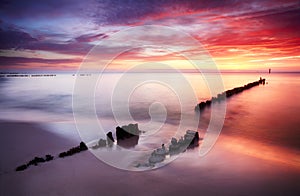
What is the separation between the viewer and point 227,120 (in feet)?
47.1

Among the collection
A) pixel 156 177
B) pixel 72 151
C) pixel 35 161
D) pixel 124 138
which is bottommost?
pixel 156 177

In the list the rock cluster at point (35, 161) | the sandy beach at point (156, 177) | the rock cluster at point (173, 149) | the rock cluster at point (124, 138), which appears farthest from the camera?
the rock cluster at point (124, 138)

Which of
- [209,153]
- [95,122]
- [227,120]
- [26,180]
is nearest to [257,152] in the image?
[209,153]

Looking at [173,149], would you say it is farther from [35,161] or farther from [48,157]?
Result: [35,161]

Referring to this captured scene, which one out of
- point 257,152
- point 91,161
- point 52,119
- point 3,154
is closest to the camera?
point 91,161

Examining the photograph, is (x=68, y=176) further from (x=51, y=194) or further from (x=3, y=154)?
(x=3, y=154)

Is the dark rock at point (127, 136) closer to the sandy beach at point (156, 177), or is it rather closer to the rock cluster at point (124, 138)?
the rock cluster at point (124, 138)

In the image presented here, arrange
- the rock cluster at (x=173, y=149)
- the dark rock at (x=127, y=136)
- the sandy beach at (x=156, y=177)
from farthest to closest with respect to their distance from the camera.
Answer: the dark rock at (x=127, y=136) → the rock cluster at (x=173, y=149) → the sandy beach at (x=156, y=177)

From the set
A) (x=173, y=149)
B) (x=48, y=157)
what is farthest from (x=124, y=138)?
(x=48, y=157)

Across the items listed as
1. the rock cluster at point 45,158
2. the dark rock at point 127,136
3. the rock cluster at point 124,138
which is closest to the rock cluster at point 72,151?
the rock cluster at point 45,158

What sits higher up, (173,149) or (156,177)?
(173,149)

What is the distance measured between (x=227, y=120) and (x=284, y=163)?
22.8ft

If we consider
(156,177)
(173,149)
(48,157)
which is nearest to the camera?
(156,177)

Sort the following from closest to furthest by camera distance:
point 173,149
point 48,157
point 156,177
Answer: point 156,177 < point 48,157 < point 173,149
